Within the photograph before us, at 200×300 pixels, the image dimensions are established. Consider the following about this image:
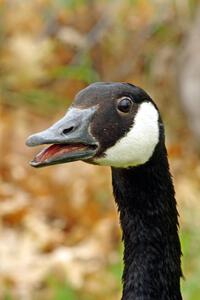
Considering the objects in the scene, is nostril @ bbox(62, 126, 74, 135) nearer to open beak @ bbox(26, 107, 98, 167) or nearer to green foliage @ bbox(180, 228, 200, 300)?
open beak @ bbox(26, 107, 98, 167)

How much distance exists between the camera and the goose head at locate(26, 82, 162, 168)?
2771 mm

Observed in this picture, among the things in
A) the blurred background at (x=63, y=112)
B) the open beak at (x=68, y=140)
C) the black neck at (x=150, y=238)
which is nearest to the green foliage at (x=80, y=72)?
the blurred background at (x=63, y=112)

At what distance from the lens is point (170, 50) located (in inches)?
287

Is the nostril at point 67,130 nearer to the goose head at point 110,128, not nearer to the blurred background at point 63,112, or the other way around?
the goose head at point 110,128

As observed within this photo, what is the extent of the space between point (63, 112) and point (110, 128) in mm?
4181

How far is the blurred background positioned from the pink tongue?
1.82m

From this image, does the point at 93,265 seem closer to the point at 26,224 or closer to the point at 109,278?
the point at 109,278

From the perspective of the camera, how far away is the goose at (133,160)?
2781mm

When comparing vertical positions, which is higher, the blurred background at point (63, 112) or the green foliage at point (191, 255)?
the blurred background at point (63, 112)

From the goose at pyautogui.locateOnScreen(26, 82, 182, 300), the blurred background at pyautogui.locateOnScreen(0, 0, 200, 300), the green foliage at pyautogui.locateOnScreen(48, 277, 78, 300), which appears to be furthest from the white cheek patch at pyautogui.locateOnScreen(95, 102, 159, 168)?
the green foliage at pyautogui.locateOnScreen(48, 277, 78, 300)

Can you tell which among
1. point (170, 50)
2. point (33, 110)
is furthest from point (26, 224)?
point (170, 50)

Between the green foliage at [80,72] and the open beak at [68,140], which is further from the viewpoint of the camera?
the green foliage at [80,72]

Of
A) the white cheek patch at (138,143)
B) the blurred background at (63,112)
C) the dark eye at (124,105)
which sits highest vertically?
the blurred background at (63,112)

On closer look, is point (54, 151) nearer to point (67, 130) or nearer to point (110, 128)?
point (67, 130)
